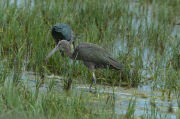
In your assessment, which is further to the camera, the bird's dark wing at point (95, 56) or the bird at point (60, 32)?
the bird at point (60, 32)

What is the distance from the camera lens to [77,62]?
21.3ft

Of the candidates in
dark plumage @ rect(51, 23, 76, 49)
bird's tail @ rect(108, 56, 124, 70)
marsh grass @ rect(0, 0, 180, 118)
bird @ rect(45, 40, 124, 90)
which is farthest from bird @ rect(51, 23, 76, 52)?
bird's tail @ rect(108, 56, 124, 70)

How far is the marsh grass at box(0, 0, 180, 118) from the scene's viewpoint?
143 inches

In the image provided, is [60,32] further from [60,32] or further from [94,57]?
[94,57]

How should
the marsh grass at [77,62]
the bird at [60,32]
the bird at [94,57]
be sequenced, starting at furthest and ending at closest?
the bird at [60,32]
the bird at [94,57]
the marsh grass at [77,62]

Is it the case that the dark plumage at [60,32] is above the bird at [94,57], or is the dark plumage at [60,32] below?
above

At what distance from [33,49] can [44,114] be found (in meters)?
2.81

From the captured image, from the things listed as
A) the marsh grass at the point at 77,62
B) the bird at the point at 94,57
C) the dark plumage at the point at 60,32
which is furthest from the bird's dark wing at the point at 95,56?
the dark plumage at the point at 60,32

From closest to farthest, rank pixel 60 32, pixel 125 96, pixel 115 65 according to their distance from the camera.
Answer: pixel 125 96 < pixel 115 65 < pixel 60 32

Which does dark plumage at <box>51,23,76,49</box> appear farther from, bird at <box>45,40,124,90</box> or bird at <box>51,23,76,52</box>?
bird at <box>45,40,124,90</box>

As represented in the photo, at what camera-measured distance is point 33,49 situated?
627 cm

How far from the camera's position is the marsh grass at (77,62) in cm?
364

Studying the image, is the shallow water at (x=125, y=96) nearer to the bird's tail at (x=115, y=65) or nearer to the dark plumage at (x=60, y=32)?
the bird's tail at (x=115, y=65)

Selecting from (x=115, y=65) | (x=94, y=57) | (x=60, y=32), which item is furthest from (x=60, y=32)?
(x=115, y=65)
